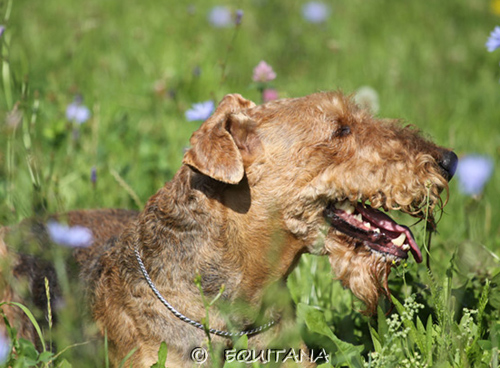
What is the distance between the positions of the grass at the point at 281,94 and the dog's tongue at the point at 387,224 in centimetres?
18

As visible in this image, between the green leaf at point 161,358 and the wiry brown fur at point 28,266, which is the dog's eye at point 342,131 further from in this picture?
the wiry brown fur at point 28,266

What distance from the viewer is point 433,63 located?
7902mm

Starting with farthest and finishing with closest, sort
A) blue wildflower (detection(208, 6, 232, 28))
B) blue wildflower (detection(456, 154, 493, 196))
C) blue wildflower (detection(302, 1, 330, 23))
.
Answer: blue wildflower (detection(302, 1, 330, 23))
blue wildflower (detection(208, 6, 232, 28))
blue wildflower (detection(456, 154, 493, 196))

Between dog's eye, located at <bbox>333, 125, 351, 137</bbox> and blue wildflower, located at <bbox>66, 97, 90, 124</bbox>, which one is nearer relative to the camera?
dog's eye, located at <bbox>333, 125, 351, 137</bbox>

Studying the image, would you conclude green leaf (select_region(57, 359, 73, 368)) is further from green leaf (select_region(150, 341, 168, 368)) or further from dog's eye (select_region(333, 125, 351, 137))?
dog's eye (select_region(333, 125, 351, 137))

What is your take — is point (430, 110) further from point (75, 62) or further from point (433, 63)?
point (75, 62)

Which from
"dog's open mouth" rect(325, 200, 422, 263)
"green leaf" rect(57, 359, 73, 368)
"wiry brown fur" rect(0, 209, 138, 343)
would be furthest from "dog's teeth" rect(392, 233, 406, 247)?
"wiry brown fur" rect(0, 209, 138, 343)

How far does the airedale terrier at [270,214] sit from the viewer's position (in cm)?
326

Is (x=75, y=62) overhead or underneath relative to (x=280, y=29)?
underneath

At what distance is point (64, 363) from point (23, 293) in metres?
0.85

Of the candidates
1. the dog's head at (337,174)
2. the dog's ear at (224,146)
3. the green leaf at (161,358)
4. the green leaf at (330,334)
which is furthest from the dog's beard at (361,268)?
the green leaf at (161,358)

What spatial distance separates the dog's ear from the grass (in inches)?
32.5

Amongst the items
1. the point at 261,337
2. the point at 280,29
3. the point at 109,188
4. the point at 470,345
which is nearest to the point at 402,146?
the point at 470,345

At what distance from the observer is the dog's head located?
3.22 meters
